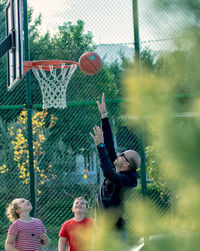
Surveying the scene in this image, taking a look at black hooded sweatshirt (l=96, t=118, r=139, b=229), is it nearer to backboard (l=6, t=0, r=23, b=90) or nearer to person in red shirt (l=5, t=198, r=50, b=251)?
person in red shirt (l=5, t=198, r=50, b=251)

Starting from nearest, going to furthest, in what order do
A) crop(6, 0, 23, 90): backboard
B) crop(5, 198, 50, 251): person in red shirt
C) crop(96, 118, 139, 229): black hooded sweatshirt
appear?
crop(96, 118, 139, 229): black hooded sweatshirt < crop(5, 198, 50, 251): person in red shirt < crop(6, 0, 23, 90): backboard

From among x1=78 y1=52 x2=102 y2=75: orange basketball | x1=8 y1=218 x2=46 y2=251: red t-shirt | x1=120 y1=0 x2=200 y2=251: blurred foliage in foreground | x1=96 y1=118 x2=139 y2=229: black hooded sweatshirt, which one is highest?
x1=78 y1=52 x2=102 y2=75: orange basketball

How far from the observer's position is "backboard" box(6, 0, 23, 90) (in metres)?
4.26

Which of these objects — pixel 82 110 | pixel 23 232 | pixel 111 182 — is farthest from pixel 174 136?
pixel 82 110

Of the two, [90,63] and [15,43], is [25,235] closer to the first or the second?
[15,43]

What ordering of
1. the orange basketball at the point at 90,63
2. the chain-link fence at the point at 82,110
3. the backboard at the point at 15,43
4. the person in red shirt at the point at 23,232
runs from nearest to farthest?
the person in red shirt at the point at 23,232, the backboard at the point at 15,43, the orange basketball at the point at 90,63, the chain-link fence at the point at 82,110

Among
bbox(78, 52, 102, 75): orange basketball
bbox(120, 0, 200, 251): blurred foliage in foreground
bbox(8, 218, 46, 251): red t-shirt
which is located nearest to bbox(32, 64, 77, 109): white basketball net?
bbox(78, 52, 102, 75): orange basketball

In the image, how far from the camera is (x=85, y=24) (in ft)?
19.6

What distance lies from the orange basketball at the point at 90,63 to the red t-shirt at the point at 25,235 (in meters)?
1.91

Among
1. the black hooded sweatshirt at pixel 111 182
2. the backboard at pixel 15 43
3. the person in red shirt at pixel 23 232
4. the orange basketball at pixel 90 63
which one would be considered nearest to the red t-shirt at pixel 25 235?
the person in red shirt at pixel 23 232

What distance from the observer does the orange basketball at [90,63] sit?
4930 mm

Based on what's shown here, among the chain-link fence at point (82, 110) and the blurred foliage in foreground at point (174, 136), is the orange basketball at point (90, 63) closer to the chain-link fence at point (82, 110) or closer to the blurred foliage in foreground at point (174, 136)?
the chain-link fence at point (82, 110)

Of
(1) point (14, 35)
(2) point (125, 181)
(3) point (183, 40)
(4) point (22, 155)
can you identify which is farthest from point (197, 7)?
(4) point (22, 155)

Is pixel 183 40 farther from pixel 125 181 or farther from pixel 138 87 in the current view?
pixel 125 181
